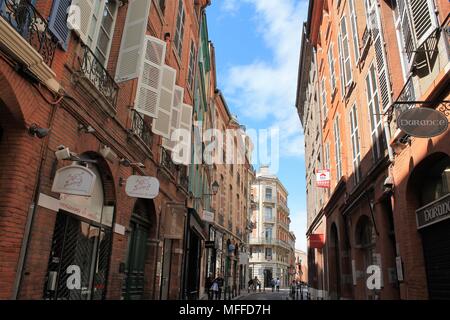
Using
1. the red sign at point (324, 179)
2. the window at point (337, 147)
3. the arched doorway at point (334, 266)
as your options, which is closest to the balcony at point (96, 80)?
the window at point (337, 147)

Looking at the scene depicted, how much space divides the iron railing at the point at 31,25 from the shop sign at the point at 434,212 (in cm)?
665

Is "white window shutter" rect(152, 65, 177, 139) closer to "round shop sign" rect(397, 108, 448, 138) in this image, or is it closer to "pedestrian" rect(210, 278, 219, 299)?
"round shop sign" rect(397, 108, 448, 138)

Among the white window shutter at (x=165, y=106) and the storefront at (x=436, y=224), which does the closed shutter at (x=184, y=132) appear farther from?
the storefront at (x=436, y=224)

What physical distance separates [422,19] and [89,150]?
6.60m

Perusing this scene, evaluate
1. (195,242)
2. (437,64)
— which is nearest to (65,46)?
(437,64)

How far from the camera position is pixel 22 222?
17.2ft

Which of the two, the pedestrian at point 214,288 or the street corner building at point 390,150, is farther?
the pedestrian at point 214,288

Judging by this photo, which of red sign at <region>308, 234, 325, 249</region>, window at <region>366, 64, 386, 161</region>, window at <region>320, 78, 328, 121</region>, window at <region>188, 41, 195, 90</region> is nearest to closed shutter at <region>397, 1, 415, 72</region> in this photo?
window at <region>366, 64, 386, 161</region>

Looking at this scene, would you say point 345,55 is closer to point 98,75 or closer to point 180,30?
point 180,30

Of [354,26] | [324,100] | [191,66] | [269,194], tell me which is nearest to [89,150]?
[354,26]

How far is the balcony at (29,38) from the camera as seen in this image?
15.5ft

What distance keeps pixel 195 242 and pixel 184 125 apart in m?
7.78

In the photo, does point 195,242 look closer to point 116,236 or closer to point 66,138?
point 116,236

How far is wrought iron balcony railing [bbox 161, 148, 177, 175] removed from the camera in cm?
1228
